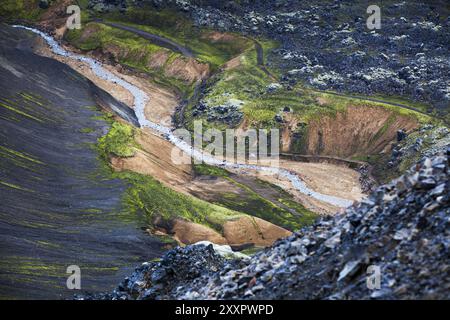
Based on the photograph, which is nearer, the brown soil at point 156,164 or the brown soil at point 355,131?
the brown soil at point 156,164

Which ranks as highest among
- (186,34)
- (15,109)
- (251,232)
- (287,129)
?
(186,34)

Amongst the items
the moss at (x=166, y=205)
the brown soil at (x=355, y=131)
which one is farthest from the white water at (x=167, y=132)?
the moss at (x=166, y=205)

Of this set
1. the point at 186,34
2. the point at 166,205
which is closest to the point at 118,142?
the point at 166,205

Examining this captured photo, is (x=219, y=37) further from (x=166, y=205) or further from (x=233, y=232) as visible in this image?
(x=233, y=232)

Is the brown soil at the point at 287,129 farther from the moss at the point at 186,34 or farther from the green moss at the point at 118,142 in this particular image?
the moss at the point at 186,34

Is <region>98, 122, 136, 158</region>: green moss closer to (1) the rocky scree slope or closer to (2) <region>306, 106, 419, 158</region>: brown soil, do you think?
(2) <region>306, 106, 419, 158</region>: brown soil

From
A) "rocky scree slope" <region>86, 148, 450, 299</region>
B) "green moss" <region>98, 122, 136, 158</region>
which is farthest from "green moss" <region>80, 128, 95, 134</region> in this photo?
"rocky scree slope" <region>86, 148, 450, 299</region>
